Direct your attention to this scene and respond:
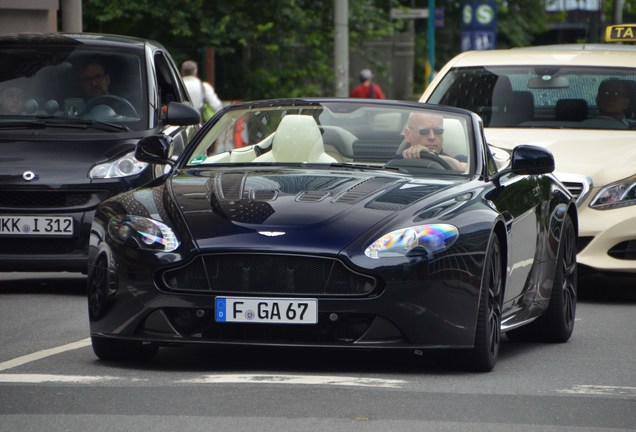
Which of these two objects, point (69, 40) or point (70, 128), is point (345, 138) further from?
point (69, 40)

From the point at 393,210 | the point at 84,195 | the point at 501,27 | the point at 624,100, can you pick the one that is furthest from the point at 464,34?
the point at 393,210

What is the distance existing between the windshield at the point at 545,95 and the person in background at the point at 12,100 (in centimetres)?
340

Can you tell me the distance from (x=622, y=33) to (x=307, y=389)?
13.0 metres

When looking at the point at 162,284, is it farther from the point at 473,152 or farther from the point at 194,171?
the point at 473,152

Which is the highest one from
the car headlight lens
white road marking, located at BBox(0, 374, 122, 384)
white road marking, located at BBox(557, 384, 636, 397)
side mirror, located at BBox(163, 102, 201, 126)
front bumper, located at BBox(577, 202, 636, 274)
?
the car headlight lens

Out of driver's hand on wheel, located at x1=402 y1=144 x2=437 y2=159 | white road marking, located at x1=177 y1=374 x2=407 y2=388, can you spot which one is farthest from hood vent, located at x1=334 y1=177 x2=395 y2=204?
white road marking, located at x1=177 y1=374 x2=407 y2=388

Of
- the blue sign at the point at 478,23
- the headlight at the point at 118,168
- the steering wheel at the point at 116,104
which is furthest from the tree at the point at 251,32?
the headlight at the point at 118,168

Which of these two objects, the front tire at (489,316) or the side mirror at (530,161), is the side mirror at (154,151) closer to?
the side mirror at (530,161)

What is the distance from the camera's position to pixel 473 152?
29.3 ft

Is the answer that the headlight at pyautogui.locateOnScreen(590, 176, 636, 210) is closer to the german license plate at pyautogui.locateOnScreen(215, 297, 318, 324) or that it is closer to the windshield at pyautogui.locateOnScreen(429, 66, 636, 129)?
the windshield at pyautogui.locateOnScreen(429, 66, 636, 129)

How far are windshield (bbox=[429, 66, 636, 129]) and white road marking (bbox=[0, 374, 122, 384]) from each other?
660 centimetres

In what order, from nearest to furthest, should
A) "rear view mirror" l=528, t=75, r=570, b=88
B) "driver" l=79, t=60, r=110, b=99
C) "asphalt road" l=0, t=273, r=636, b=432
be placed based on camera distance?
"asphalt road" l=0, t=273, r=636, b=432, "driver" l=79, t=60, r=110, b=99, "rear view mirror" l=528, t=75, r=570, b=88

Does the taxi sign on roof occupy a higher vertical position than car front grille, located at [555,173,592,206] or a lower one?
higher

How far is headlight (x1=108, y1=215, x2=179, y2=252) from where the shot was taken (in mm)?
7559
